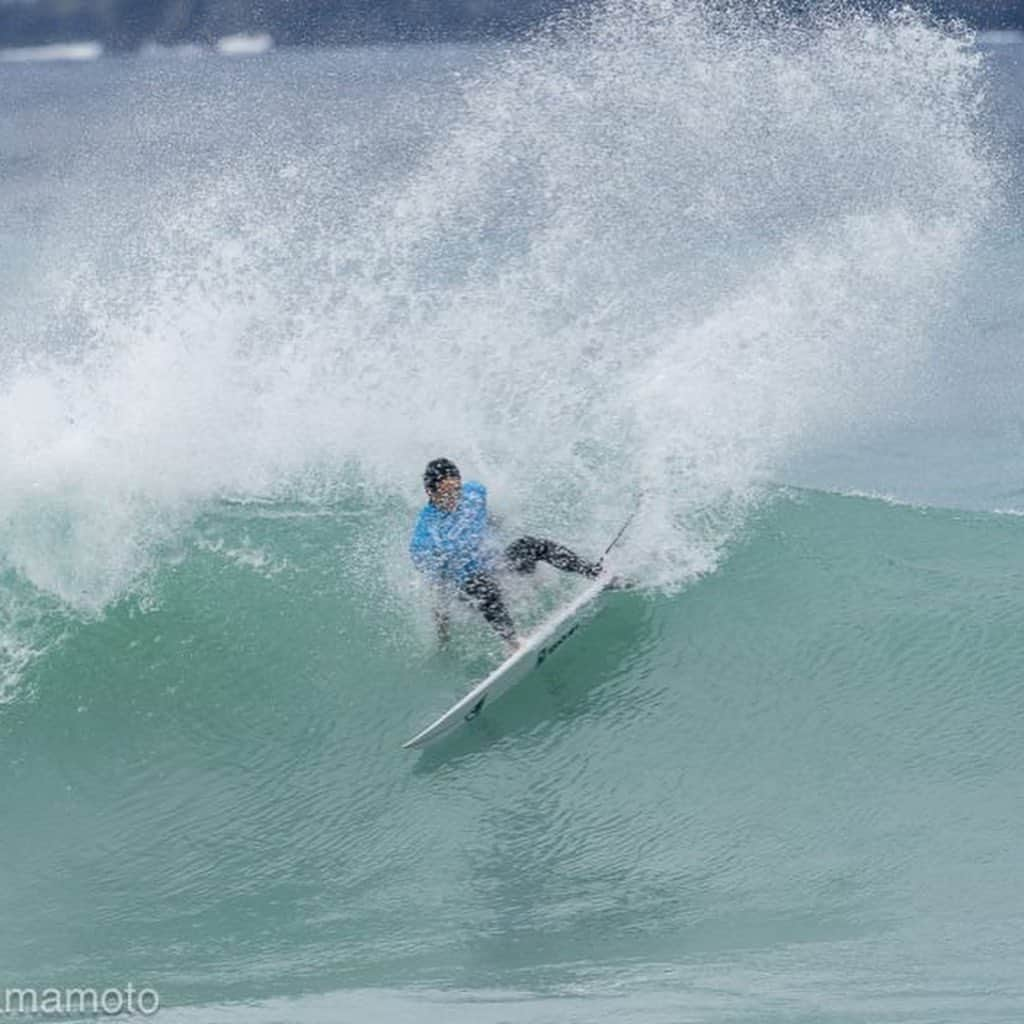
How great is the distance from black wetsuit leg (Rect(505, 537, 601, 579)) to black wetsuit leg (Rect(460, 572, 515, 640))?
187 millimetres

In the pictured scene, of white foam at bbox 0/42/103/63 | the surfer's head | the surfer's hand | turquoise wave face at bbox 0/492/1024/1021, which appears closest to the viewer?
turquoise wave face at bbox 0/492/1024/1021

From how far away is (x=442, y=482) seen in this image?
8.13m

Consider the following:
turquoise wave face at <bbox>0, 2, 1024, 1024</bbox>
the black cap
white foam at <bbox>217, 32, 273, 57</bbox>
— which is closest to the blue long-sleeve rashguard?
the black cap

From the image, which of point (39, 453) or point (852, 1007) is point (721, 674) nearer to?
point (852, 1007)

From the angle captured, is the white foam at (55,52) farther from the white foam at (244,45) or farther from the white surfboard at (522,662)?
the white surfboard at (522,662)

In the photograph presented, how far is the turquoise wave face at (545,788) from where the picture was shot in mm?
6719

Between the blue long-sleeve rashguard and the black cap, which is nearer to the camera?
the black cap

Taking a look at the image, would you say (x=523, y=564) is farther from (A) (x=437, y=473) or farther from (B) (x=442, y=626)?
(A) (x=437, y=473)

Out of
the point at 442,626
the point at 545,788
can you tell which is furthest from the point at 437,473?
the point at 545,788

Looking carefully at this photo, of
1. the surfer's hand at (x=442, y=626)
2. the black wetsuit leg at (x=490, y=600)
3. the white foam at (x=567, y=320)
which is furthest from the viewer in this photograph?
the white foam at (x=567, y=320)

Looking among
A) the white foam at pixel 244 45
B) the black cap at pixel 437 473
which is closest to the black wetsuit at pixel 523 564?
the black cap at pixel 437 473

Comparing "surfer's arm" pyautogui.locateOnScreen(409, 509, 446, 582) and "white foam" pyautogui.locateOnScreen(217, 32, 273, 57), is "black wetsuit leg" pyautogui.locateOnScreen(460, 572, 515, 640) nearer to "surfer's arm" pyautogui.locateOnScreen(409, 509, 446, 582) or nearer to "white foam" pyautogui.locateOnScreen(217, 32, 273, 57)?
"surfer's arm" pyautogui.locateOnScreen(409, 509, 446, 582)

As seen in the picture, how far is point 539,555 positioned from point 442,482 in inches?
28.6

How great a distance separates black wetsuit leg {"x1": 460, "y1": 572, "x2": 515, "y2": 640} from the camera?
827cm
